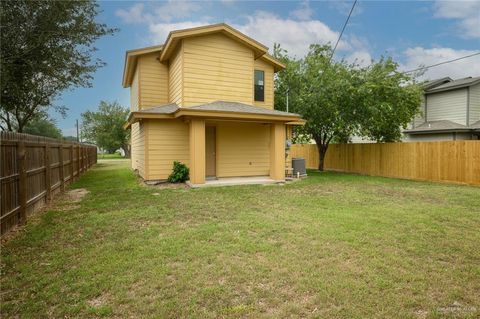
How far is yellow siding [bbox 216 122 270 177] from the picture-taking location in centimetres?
1198

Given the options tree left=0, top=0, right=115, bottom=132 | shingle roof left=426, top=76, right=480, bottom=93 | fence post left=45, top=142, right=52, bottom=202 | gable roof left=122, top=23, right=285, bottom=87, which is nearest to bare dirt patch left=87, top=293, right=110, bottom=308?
fence post left=45, top=142, right=52, bottom=202

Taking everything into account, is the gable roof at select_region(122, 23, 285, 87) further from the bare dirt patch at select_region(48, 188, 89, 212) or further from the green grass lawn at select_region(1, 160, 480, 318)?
the green grass lawn at select_region(1, 160, 480, 318)

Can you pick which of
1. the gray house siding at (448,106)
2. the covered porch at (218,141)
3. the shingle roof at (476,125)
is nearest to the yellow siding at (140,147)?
the covered porch at (218,141)

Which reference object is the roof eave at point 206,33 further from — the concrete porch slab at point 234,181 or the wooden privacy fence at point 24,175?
the wooden privacy fence at point 24,175

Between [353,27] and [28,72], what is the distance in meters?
12.4

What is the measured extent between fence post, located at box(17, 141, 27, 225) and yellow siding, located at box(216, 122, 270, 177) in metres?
7.17

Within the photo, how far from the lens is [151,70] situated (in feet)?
42.8

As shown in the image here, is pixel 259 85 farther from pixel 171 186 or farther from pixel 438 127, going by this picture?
pixel 438 127

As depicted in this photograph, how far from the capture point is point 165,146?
11.2 m

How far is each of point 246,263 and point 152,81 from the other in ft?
37.4

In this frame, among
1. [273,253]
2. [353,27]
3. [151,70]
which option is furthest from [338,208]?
[151,70]

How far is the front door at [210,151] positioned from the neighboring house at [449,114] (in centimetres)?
1194

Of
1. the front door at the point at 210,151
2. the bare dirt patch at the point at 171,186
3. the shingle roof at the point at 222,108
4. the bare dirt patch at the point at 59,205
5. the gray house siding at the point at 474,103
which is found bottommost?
the bare dirt patch at the point at 59,205

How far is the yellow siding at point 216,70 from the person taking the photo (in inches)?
438
